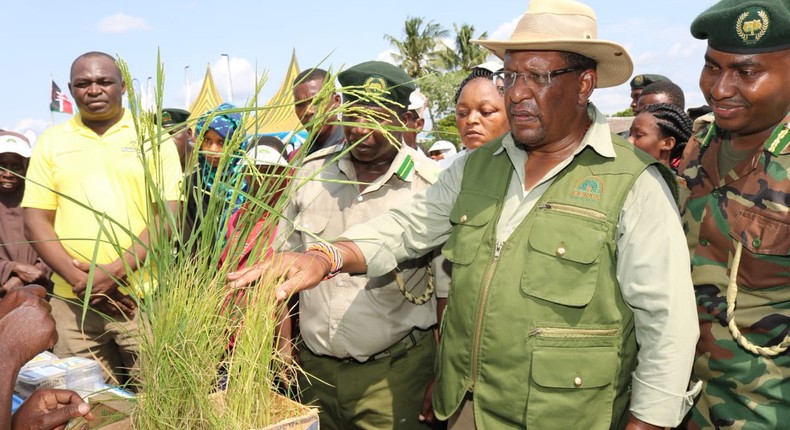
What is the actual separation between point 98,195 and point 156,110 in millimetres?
2129

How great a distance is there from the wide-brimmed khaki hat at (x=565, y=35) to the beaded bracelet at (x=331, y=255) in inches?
34.8

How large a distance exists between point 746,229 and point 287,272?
142cm

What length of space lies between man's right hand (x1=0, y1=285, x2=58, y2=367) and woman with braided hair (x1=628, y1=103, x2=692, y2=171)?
329 centimetres

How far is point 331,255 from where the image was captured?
1886 millimetres

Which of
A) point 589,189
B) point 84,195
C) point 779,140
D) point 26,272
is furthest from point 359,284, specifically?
point 26,272

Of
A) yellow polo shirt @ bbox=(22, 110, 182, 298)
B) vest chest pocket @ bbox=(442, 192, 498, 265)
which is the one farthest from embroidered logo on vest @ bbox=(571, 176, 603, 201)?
yellow polo shirt @ bbox=(22, 110, 182, 298)

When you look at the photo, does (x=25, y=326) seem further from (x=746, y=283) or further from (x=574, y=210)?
(x=746, y=283)

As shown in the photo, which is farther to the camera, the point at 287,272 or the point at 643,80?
the point at 643,80

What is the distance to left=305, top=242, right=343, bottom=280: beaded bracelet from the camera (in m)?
1.87

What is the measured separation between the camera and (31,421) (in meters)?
1.68

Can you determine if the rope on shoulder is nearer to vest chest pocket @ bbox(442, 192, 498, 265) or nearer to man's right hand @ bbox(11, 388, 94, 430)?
vest chest pocket @ bbox(442, 192, 498, 265)

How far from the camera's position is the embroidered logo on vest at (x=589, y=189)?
1.79 metres

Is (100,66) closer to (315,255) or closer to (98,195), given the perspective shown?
(98,195)

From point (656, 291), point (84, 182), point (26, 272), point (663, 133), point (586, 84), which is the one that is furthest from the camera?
point (26, 272)
